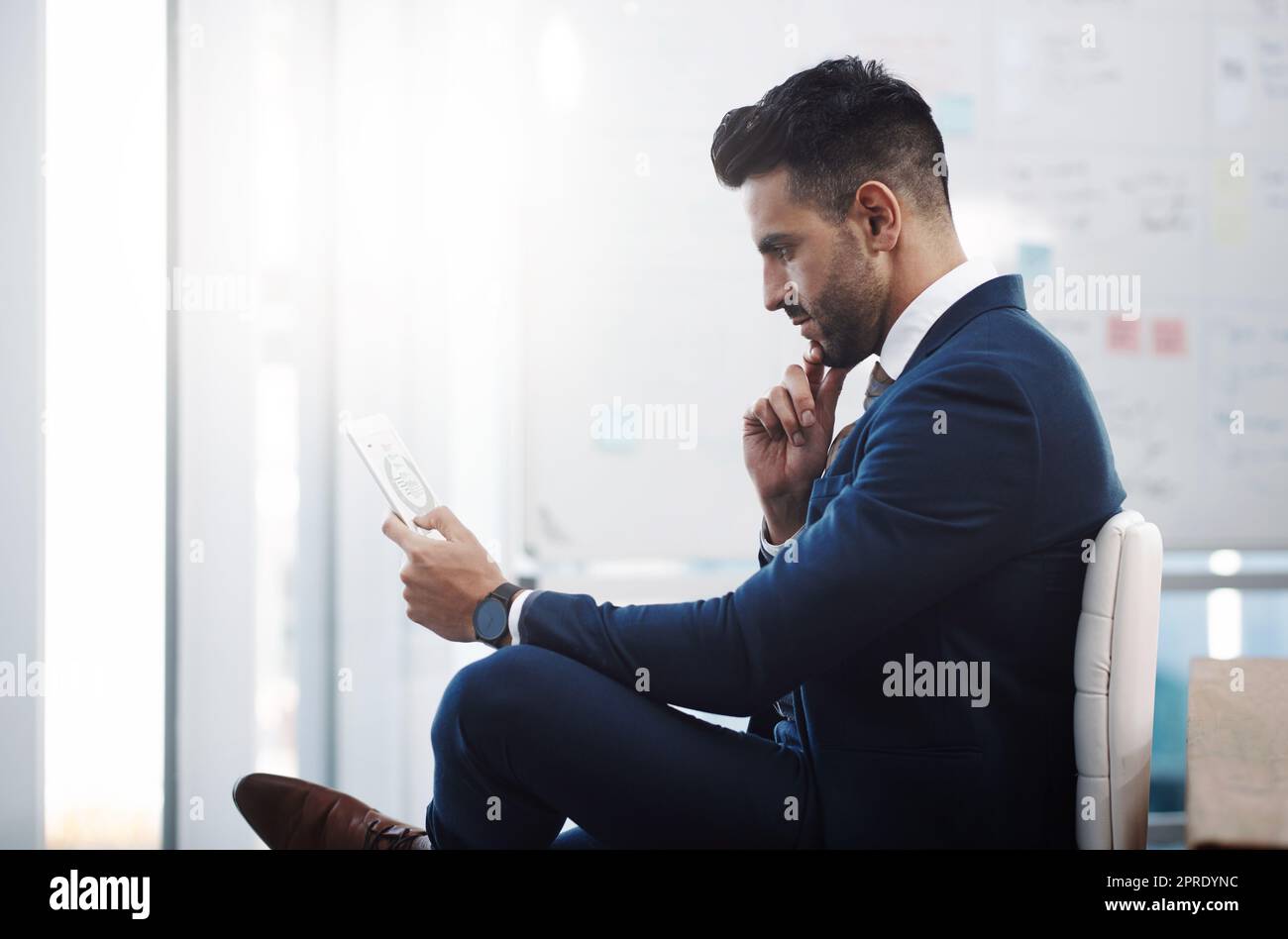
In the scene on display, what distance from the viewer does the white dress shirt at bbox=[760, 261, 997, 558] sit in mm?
967

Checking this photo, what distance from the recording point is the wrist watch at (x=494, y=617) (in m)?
0.95

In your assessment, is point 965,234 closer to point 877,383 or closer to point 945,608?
point 877,383

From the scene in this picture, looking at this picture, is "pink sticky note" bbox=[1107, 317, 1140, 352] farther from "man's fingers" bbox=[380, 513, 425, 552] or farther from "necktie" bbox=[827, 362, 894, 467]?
"man's fingers" bbox=[380, 513, 425, 552]

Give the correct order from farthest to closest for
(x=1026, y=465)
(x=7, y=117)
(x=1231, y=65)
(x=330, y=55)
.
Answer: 1. (x=1231, y=65)
2. (x=330, y=55)
3. (x=7, y=117)
4. (x=1026, y=465)

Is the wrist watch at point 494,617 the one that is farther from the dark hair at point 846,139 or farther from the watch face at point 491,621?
the dark hair at point 846,139

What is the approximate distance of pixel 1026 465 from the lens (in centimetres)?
81

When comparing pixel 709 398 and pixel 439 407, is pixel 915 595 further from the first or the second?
pixel 439 407

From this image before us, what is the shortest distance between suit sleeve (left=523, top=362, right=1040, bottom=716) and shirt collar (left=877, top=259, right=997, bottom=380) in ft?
0.48

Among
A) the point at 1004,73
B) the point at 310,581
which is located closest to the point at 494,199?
the point at 310,581

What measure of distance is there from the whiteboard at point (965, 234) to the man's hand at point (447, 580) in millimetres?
633

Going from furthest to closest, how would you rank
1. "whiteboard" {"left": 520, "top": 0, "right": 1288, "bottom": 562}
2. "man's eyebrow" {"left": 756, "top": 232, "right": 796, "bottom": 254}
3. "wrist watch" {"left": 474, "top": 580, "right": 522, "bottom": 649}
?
"whiteboard" {"left": 520, "top": 0, "right": 1288, "bottom": 562}, "man's eyebrow" {"left": 756, "top": 232, "right": 796, "bottom": 254}, "wrist watch" {"left": 474, "top": 580, "right": 522, "bottom": 649}

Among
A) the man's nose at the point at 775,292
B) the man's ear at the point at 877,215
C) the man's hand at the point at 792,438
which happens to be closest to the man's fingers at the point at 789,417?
the man's hand at the point at 792,438

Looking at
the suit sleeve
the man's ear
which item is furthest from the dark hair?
the suit sleeve

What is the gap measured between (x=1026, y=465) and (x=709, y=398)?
2.94 ft
